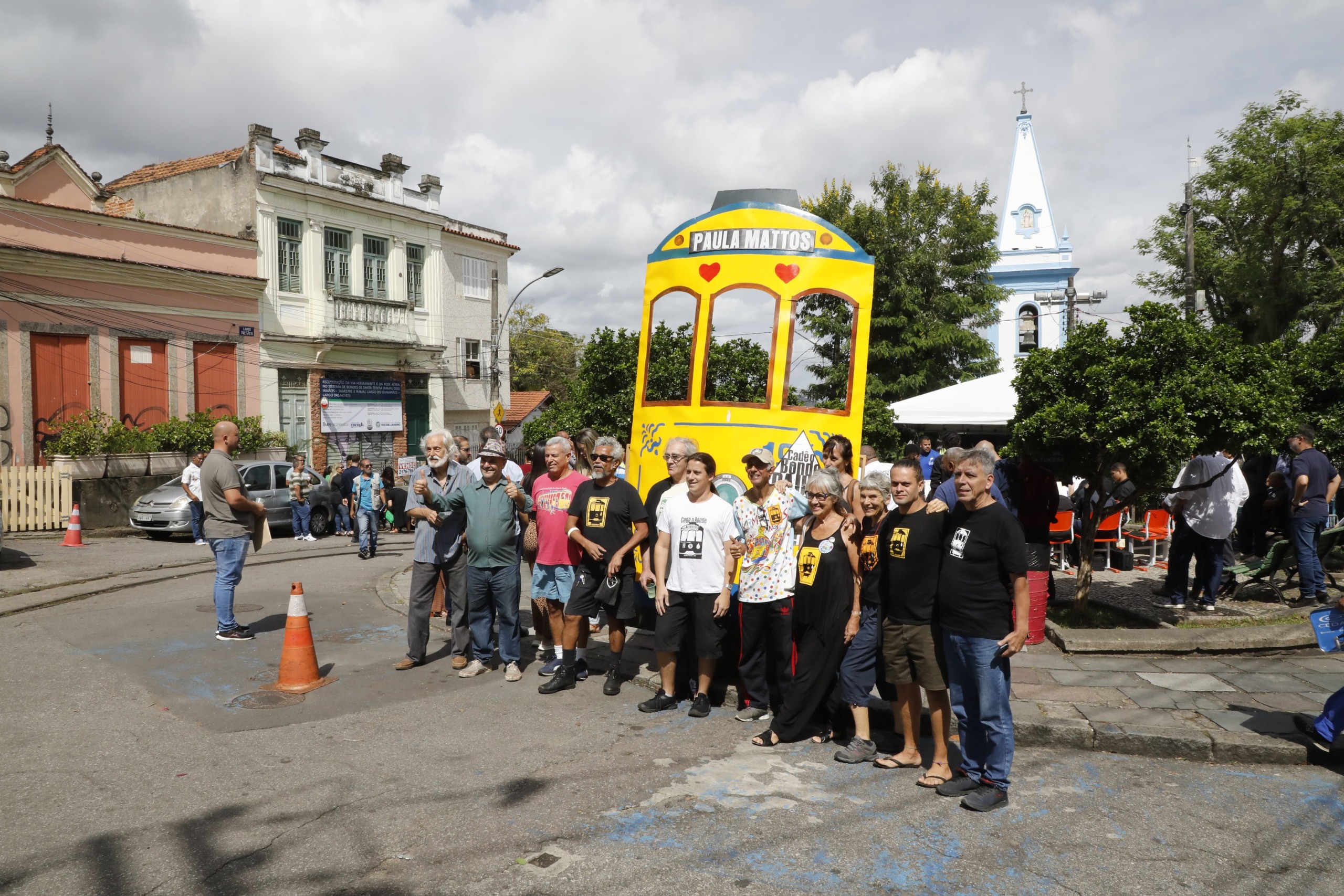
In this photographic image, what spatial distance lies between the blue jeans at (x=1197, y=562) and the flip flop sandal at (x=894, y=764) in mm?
5600

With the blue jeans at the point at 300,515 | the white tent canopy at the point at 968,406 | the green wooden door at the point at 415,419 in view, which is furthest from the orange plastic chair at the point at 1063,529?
the green wooden door at the point at 415,419

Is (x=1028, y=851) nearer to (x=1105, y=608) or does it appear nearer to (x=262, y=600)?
(x=1105, y=608)

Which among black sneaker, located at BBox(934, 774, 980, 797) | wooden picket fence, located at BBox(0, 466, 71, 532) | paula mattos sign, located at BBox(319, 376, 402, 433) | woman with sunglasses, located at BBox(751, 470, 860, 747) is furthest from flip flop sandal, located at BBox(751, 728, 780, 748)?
paula mattos sign, located at BBox(319, 376, 402, 433)

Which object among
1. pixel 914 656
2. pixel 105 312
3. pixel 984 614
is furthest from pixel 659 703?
pixel 105 312

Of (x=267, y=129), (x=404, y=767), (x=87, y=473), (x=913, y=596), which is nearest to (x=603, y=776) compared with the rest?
(x=404, y=767)

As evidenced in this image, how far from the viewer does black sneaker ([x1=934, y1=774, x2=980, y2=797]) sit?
461 cm

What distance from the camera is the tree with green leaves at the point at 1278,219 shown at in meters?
21.5

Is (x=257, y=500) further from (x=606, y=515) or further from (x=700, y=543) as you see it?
(x=700, y=543)

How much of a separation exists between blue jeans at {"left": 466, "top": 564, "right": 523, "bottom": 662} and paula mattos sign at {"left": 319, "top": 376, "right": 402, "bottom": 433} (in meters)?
20.8

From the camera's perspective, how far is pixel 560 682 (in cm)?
661

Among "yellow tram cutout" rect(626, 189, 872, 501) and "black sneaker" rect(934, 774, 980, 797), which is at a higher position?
"yellow tram cutout" rect(626, 189, 872, 501)

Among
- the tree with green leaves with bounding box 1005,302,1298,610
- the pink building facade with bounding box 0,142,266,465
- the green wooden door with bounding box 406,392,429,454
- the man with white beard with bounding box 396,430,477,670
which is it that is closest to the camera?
the man with white beard with bounding box 396,430,477,670

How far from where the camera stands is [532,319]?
51.8m

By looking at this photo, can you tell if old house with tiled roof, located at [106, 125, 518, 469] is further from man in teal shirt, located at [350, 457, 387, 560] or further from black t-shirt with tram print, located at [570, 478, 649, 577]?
black t-shirt with tram print, located at [570, 478, 649, 577]
